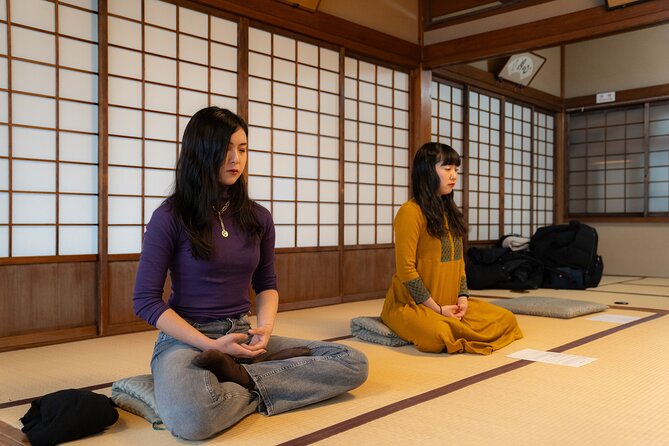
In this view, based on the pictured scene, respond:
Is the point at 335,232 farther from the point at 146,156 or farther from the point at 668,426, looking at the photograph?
the point at 668,426

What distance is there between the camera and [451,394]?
236 cm

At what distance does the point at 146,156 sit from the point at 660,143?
6.37 m

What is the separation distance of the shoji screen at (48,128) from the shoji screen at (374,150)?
2309 millimetres

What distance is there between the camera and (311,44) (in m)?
5.08

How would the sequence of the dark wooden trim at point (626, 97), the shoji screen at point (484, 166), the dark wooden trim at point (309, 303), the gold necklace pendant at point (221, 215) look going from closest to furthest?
the gold necklace pendant at point (221, 215) → the dark wooden trim at point (309, 303) → the shoji screen at point (484, 166) → the dark wooden trim at point (626, 97)

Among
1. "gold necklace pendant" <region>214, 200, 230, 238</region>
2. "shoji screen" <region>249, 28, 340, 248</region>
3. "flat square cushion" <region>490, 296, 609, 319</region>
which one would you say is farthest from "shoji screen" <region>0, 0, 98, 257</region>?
"flat square cushion" <region>490, 296, 609, 319</region>

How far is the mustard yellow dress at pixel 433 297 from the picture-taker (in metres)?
3.10

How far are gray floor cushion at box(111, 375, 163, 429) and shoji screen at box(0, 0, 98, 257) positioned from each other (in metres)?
1.59

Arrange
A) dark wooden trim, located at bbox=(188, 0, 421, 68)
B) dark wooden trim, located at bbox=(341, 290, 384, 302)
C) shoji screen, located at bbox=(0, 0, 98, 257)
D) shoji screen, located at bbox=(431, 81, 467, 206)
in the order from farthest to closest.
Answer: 1. shoji screen, located at bbox=(431, 81, 467, 206)
2. dark wooden trim, located at bbox=(341, 290, 384, 302)
3. dark wooden trim, located at bbox=(188, 0, 421, 68)
4. shoji screen, located at bbox=(0, 0, 98, 257)

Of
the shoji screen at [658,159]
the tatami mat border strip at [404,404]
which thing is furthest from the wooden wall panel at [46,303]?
the shoji screen at [658,159]

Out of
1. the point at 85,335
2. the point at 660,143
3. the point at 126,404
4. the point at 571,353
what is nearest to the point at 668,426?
the point at 571,353

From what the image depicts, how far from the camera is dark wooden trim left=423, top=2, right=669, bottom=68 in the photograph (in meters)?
4.60

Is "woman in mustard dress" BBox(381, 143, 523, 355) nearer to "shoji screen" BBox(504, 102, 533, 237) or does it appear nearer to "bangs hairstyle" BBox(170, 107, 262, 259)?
"bangs hairstyle" BBox(170, 107, 262, 259)

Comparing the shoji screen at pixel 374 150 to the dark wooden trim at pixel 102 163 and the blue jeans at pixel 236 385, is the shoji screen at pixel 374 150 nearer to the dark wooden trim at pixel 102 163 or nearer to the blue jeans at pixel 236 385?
the dark wooden trim at pixel 102 163
